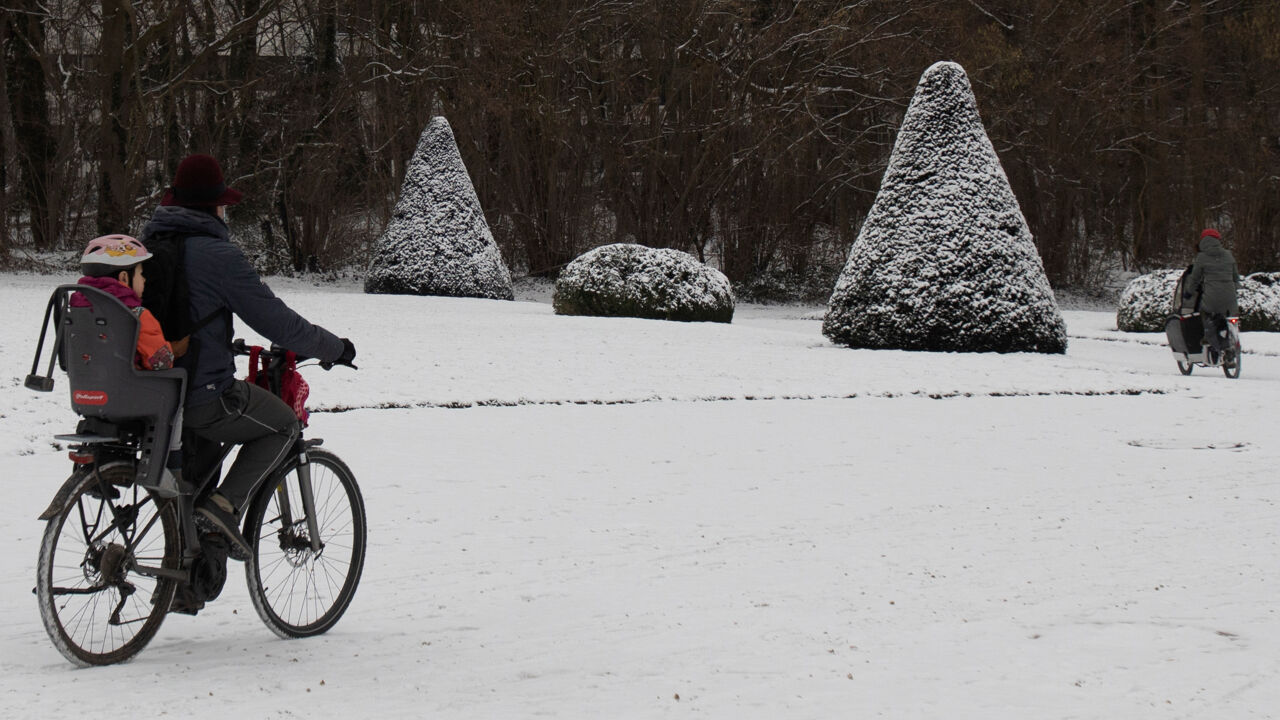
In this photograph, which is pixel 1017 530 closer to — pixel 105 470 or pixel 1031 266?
pixel 105 470

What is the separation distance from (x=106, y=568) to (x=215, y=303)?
85 centimetres

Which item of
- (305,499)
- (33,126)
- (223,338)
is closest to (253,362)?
(223,338)

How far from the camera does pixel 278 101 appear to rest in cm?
2778

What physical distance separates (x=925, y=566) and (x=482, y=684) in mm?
2383

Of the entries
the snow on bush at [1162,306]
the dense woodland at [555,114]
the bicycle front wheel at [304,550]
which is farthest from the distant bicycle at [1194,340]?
the dense woodland at [555,114]

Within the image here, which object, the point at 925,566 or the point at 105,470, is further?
the point at 925,566

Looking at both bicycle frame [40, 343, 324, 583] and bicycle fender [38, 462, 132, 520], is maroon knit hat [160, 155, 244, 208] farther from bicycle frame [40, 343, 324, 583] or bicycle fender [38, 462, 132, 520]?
bicycle fender [38, 462, 132, 520]

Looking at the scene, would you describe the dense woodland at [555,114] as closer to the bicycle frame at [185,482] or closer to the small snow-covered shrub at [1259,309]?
the small snow-covered shrub at [1259,309]

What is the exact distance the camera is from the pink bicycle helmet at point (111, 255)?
3.92 meters

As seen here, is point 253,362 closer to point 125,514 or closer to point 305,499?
point 305,499

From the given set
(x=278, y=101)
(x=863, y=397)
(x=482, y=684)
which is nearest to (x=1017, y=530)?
(x=482, y=684)

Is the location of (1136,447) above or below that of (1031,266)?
below

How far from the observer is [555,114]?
1033 inches

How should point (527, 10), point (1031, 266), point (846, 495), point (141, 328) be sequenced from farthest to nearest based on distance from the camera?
point (527, 10), point (1031, 266), point (846, 495), point (141, 328)
